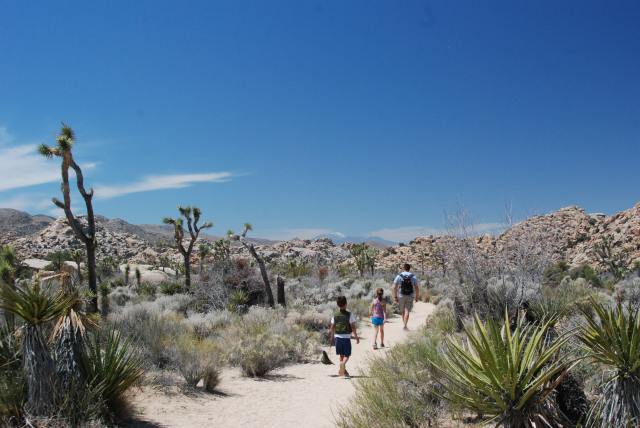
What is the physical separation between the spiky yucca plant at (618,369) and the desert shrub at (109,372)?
18.6 feet

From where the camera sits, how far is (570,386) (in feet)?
17.2

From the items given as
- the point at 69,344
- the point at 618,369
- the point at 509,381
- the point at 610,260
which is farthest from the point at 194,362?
the point at 610,260

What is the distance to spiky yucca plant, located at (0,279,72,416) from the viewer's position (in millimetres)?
5883

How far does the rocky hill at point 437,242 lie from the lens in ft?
44.8

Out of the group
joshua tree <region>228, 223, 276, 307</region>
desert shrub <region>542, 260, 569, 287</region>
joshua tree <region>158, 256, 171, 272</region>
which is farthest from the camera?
joshua tree <region>158, 256, 171, 272</region>

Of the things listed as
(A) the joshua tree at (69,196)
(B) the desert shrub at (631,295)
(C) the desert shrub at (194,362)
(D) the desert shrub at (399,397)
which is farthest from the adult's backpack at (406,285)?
(A) the joshua tree at (69,196)

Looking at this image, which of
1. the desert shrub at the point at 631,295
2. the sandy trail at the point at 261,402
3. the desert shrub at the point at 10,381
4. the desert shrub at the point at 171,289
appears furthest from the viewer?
the desert shrub at the point at 171,289

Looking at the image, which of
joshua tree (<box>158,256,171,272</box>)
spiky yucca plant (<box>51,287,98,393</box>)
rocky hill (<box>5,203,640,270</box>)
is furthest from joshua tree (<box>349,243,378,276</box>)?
spiky yucca plant (<box>51,287,98,393</box>)

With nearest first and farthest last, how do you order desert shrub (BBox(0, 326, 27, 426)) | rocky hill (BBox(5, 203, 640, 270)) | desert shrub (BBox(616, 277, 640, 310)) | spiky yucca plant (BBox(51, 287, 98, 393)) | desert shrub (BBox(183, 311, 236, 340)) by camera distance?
1. desert shrub (BBox(0, 326, 27, 426))
2. spiky yucca plant (BBox(51, 287, 98, 393))
3. desert shrub (BBox(616, 277, 640, 310))
4. rocky hill (BBox(5, 203, 640, 270))
5. desert shrub (BBox(183, 311, 236, 340))

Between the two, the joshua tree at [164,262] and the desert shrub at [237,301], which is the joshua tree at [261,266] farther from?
the joshua tree at [164,262]

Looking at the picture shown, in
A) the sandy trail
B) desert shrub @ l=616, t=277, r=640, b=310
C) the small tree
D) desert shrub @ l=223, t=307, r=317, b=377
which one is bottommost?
the sandy trail

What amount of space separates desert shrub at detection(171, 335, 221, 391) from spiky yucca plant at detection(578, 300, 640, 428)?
6.93 meters

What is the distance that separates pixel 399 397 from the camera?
646 centimetres

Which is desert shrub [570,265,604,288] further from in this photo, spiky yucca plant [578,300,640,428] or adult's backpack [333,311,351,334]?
spiky yucca plant [578,300,640,428]
